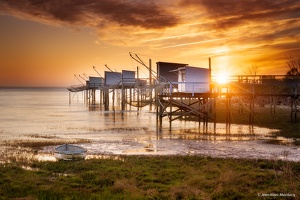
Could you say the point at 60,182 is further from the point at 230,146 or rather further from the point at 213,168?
the point at 230,146

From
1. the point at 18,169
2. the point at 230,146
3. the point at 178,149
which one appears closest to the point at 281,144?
the point at 230,146

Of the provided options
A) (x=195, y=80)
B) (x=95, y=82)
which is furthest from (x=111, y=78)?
(x=195, y=80)

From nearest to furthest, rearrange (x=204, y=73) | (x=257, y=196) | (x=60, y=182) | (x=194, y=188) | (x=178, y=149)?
(x=257, y=196) < (x=194, y=188) < (x=60, y=182) < (x=178, y=149) < (x=204, y=73)

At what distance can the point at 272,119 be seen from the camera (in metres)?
38.1

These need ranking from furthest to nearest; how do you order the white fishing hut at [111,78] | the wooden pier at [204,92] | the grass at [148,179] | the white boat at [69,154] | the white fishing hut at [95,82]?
1. the white fishing hut at [95,82]
2. the white fishing hut at [111,78]
3. the wooden pier at [204,92]
4. the white boat at [69,154]
5. the grass at [148,179]

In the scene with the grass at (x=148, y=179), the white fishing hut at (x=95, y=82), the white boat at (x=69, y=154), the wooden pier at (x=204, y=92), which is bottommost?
the grass at (x=148, y=179)

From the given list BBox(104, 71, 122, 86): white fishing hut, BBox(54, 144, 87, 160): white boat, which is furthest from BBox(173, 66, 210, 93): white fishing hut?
BBox(104, 71, 122, 86): white fishing hut

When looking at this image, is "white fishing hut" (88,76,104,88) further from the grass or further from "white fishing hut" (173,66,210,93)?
the grass

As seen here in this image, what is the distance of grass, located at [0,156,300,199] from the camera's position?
11.6 m

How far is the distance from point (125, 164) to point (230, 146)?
9.48 meters

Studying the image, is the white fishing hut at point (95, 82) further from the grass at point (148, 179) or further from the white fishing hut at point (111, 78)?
the grass at point (148, 179)

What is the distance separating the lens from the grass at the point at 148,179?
11602 millimetres

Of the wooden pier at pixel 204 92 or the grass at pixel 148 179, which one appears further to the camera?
the wooden pier at pixel 204 92

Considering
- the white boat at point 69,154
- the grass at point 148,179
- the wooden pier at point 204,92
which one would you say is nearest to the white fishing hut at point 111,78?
the wooden pier at point 204,92
